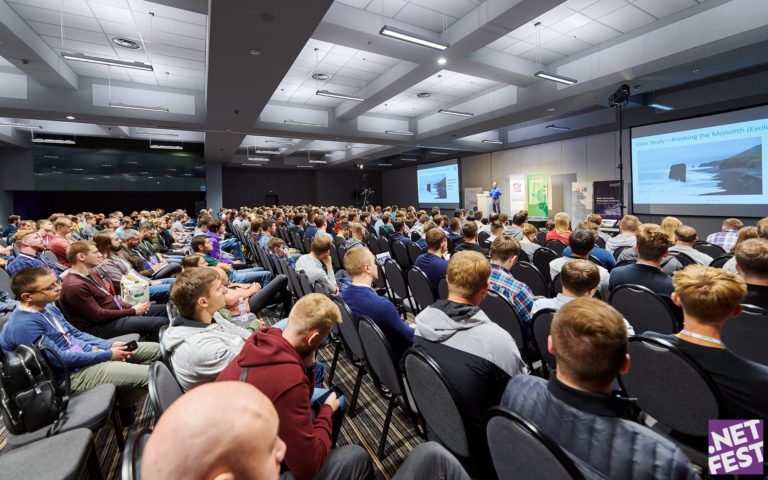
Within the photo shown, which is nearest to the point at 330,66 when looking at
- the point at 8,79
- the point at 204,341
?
the point at 8,79

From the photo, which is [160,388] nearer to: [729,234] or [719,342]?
[719,342]

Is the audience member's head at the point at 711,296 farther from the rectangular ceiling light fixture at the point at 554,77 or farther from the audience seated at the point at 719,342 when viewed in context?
the rectangular ceiling light fixture at the point at 554,77

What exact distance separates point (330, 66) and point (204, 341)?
24.0 ft

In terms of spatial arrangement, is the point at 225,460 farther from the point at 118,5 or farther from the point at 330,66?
the point at 330,66


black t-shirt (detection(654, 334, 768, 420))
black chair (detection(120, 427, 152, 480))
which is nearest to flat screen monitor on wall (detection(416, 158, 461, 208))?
black t-shirt (detection(654, 334, 768, 420))

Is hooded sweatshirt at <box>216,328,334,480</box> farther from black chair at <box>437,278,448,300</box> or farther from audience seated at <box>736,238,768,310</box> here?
audience seated at <box>736,238,768,310</box>

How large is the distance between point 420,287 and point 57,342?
2.74 metres

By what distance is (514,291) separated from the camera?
8.73ft

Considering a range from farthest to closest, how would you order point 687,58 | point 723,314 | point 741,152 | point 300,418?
point 741,152 → point 687,58 → point 723,314 → point 300,418

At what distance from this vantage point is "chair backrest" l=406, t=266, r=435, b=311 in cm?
340

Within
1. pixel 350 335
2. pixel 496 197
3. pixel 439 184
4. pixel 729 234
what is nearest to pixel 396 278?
pixel 350 335

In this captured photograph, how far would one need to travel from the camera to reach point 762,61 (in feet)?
22.2

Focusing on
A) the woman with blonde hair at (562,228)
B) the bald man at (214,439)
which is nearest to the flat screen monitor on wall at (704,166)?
the woman with blonde hair at (562,228)

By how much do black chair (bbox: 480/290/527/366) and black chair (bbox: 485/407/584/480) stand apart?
1.39 m
